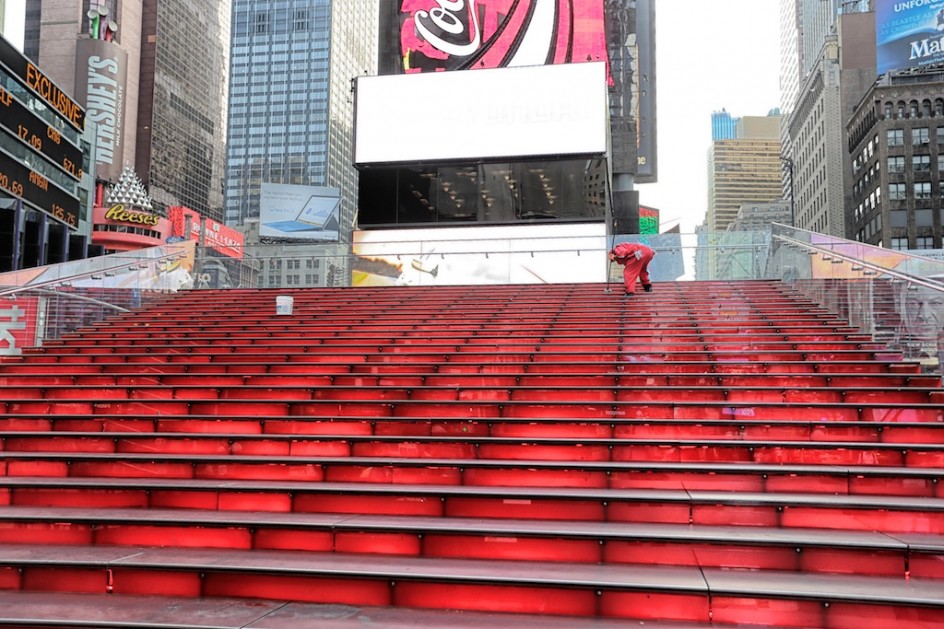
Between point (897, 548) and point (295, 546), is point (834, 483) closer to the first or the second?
point (897, 548)

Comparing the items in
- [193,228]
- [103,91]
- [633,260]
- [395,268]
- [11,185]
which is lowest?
[633,260]

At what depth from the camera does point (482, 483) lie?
21.9ft

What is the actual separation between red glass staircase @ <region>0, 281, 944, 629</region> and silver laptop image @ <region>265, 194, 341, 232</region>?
34451mm

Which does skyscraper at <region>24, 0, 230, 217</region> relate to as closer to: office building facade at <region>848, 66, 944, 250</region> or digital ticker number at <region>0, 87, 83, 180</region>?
digital ticker number at <region>0, 87, 83, 180</region>

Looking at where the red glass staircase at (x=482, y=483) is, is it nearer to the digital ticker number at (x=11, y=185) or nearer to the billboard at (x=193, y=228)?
the digital ticker number at (x=11, y=185)

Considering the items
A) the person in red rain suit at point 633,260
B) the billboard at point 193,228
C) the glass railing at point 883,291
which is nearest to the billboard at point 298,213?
the person in red rain suit at point 633,260

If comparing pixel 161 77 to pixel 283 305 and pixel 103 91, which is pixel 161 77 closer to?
pixel 103 91

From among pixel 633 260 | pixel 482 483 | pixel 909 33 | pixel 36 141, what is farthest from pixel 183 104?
pixel 482 483

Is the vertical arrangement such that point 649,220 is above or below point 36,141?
above

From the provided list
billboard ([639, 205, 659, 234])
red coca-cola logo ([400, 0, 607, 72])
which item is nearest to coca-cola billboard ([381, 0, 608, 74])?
red coca-cola logo ([400, 0, 607, 72])

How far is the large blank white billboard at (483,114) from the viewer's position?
24.7 meters

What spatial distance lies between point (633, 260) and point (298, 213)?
1341 inches

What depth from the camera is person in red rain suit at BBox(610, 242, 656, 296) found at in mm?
14508

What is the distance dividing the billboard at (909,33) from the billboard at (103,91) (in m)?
85.2
